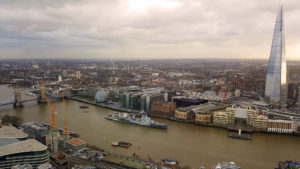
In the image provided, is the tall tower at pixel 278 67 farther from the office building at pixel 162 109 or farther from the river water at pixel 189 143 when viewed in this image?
the office building at pixel 162 109

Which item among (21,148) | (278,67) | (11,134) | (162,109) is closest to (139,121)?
(162,109)

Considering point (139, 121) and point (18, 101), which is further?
point (18, 101)

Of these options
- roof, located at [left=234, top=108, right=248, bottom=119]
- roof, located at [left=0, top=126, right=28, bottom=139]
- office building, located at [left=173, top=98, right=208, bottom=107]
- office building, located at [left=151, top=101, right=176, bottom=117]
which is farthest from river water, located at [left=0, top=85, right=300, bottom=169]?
office building, located at [left=173, top=98, right=208, bottom=107]

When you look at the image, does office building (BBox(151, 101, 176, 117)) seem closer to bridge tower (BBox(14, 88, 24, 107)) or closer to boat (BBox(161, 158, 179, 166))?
boat (BBox(161, 158, 179, 166))

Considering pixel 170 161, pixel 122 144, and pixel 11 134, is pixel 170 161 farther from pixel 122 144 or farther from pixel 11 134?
pixel 11 134

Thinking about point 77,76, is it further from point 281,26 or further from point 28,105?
point 281,26

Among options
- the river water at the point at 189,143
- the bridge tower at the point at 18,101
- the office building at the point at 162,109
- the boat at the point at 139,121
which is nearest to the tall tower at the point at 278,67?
the river water at the point at 189,143
